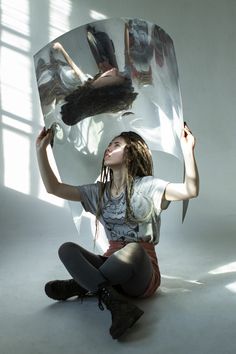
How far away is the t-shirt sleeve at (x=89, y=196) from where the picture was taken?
5.64 feet

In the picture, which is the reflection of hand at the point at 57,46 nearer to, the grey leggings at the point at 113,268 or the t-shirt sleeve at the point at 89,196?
the t-shirt sleeve at the point at 89,196

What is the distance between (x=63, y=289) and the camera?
1600 millimetres

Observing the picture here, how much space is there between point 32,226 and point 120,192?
82 centimetres

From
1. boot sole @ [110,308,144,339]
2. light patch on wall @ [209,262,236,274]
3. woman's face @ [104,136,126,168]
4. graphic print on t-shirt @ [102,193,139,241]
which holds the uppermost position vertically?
woman's face @ [104,136,126,168]

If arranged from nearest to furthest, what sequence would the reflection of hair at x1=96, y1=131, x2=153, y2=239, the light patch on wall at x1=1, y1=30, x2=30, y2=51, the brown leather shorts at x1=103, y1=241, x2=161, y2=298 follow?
the brown leather shorts at x1=103, y1=241, x2=161, y2=298 → the reflection of hair at x1=96, y1=131, x2=153, y2=239 → the light patch on wall at x1=1, y1=30, x2=30, y2=51

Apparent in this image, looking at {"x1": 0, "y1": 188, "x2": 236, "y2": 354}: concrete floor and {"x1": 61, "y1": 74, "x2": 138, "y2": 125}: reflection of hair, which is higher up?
{"x1": 61, "y1": 74, "x2": 138, "y2": 125}: reflection of hair

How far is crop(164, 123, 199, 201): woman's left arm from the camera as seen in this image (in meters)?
1.54

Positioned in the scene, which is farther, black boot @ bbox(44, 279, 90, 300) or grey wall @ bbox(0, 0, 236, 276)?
grey wall @ bbox(0, 0, 236, 276)

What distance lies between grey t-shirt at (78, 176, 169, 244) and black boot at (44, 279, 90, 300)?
189 millimetres

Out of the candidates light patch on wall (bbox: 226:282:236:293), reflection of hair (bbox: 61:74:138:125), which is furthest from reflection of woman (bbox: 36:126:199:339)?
light patch on wall (bbox: 226:282:236:293)

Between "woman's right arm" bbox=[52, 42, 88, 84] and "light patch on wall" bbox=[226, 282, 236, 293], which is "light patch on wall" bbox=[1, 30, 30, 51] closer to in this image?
"woman's right arm" bbox=[52, 42, 88, 84]

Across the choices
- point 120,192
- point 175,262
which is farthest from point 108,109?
point 175,262

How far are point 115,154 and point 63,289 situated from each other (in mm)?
435

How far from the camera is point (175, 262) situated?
1.98 meters
